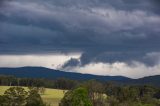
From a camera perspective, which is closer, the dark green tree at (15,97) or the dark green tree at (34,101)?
the dark green tree at (34,101)

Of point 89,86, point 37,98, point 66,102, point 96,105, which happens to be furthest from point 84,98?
point 89,86

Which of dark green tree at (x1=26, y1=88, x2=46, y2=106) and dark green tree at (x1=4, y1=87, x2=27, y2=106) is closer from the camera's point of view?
dark green tree at (x1=26, y1=88, x2=46, y2=106)

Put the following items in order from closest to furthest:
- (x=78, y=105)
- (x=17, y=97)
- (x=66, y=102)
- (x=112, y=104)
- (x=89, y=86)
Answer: (x=78, y=105)
(x=66, y=102)
(x=17, y=97)
(x=112, y=104)
(x=89, y=86)

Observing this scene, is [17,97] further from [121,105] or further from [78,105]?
[78,105]

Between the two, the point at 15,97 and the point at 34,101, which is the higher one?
the point at 15,97

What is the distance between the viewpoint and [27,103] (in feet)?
543

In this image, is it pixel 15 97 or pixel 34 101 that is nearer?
pixel 34 101

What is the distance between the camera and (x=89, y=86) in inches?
7844

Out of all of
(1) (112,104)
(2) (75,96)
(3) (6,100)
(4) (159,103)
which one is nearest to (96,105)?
(1) (112,104)

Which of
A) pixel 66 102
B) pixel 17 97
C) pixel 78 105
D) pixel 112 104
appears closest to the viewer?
pixel 78 105

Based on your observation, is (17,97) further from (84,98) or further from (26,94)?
(84,98)

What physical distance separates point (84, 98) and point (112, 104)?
79317mm

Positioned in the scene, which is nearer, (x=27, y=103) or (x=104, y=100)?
(x=27, y=103)

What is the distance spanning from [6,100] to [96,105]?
37281 mm
